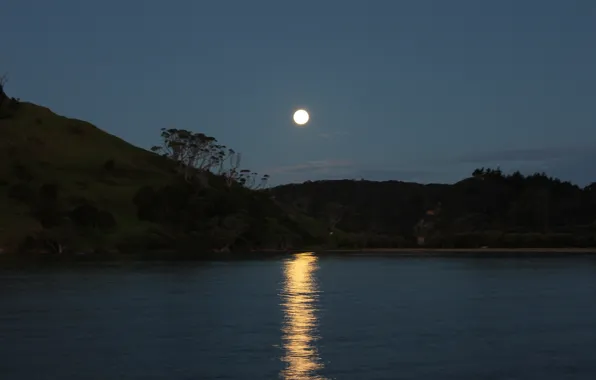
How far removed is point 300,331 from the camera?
150 feet

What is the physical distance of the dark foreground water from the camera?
34.1m

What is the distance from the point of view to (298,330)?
46250 mm

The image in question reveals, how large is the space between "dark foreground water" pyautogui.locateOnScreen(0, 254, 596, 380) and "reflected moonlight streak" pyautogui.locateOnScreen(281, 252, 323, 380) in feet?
Answer: 0.30

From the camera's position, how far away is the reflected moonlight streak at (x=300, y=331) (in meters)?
33.6

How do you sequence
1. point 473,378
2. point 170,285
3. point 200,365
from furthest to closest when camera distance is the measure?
1. point 170,285
2. point 200,365
3. point 473,378

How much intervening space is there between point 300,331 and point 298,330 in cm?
48

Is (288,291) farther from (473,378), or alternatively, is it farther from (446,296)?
(473,378)

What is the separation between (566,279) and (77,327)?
61.2 meters

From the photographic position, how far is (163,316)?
54.8m

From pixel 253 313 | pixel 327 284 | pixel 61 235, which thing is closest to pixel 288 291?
pixel 327 284

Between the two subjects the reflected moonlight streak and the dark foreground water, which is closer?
the reflected moonlight streak

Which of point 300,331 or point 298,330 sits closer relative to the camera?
point 300,331

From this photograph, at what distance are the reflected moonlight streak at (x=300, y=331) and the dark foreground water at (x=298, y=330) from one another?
0.30 feet

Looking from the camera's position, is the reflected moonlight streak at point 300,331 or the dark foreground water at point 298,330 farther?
the dark foreground water at point 298,330
